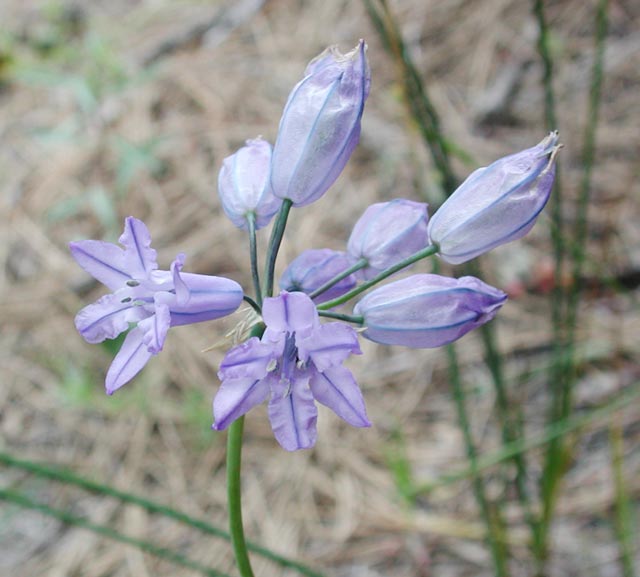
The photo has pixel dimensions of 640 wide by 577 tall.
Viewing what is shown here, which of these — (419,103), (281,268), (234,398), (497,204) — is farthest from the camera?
(281,268)

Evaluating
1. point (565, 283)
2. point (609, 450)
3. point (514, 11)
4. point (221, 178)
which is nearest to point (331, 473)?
point (609, 450)

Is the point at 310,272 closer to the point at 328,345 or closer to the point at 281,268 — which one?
the point at 328,345

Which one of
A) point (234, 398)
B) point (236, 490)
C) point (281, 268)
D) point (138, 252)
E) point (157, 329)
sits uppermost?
point (281, 268)

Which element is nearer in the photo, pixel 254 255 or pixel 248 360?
pixel 248 360

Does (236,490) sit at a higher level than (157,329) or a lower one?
lower

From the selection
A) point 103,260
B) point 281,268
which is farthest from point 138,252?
point 281,268

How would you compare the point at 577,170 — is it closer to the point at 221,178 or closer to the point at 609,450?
the point at 609,450

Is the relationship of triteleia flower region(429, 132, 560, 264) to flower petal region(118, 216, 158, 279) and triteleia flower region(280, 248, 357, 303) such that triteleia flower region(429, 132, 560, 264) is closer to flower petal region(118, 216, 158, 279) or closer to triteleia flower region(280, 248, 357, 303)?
triteleia flower region(280, 248, 357, 303)
